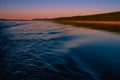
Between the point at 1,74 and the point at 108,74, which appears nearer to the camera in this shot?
the point at 1,74

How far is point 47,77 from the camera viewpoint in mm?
4645

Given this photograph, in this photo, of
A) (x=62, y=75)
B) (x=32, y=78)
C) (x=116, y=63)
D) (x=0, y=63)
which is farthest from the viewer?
(x=116, y=63)

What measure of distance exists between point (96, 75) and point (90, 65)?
108 centimetres

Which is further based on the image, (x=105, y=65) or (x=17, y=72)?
(x=105, y=65)

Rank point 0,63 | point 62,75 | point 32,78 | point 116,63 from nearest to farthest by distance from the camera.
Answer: point 32,78 → point 62,75 → point 0,63 → point 116,63

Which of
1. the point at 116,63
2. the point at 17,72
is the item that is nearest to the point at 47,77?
the point at 17,72

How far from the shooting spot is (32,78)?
454cm

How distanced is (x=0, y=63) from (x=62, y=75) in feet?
8.47

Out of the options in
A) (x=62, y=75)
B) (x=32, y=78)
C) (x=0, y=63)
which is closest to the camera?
(x=32, y=78)

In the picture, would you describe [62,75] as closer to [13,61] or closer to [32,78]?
[32,78]

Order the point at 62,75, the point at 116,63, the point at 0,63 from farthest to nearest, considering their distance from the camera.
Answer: the point at 116,63, the point at 0,63, the point at 62,75

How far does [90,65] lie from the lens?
241 inches

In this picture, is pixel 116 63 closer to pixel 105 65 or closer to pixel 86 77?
pixel 105 65

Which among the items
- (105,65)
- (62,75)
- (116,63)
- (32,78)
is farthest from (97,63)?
(32,78)
